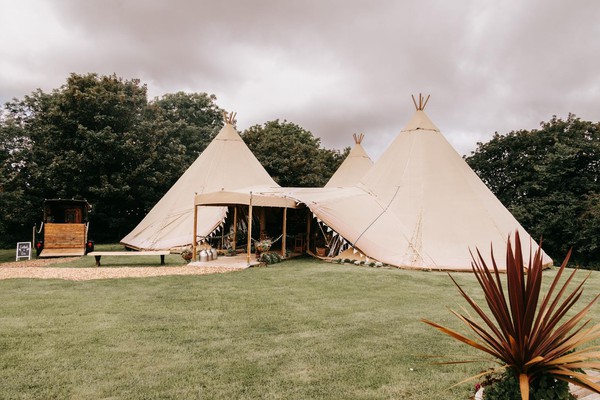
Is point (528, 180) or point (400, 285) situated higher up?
point (528, 180)

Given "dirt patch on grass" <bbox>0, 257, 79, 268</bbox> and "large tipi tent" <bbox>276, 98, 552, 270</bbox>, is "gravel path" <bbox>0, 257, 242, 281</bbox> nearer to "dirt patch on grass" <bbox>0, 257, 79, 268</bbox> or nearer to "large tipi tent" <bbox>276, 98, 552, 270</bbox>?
"dirt patch on grass" <bbox>0, 257, 79, 268</bbox>

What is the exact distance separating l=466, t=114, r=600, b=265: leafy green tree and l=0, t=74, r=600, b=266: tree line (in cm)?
5

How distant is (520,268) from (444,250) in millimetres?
9218

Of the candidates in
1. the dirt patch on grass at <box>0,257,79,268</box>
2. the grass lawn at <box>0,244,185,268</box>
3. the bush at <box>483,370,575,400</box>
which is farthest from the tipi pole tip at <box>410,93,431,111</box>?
the bush at <box>483,370,575,400</box>

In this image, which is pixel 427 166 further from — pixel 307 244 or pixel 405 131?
pixel 307 244

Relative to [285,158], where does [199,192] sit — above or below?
below

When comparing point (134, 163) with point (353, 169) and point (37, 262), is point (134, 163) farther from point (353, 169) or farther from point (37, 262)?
point (353, 169)

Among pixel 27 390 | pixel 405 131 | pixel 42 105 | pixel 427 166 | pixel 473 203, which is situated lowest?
pixel 27 390

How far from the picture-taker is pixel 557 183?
801 inches

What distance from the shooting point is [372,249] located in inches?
440

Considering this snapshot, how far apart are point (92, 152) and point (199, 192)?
20.8ft

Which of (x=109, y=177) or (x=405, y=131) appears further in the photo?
(x=109, y=177)

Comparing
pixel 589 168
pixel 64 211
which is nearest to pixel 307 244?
pixel 64 211

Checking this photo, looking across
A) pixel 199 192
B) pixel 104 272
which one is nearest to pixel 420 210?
pixel 199 192
